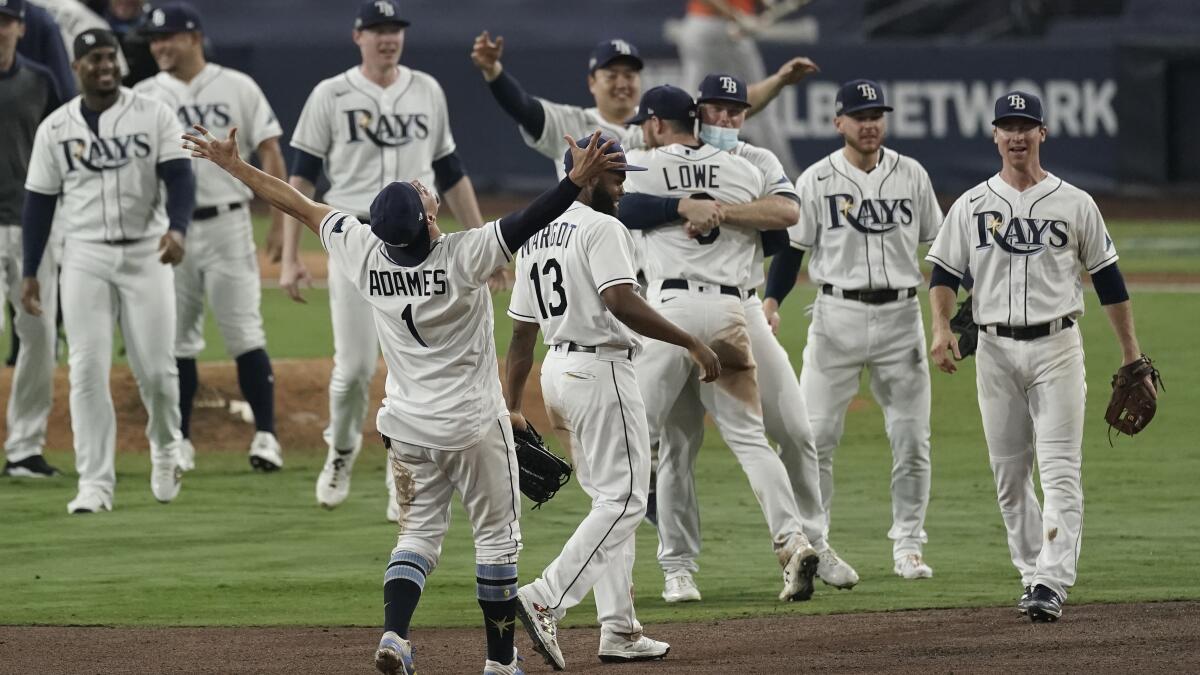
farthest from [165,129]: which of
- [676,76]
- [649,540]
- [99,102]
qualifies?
[676,76]

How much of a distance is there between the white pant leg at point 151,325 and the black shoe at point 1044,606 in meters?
4.48

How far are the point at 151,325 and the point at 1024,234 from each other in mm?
4284

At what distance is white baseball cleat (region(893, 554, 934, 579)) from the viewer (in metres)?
7.81

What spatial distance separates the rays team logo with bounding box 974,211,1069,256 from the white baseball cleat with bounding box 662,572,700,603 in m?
1.71

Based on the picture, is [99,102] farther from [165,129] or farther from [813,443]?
[813,443]

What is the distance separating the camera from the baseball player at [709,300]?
7262 millimetres

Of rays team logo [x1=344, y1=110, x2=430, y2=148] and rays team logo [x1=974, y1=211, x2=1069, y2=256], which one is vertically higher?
rays team logo [x1=344, y1=110, x2=430, y2=148]

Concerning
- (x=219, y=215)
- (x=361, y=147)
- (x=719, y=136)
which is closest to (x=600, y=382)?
(x=719, y=136)

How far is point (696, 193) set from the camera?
752 centimetres

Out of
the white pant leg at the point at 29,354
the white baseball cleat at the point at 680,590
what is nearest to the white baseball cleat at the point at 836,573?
the white baseball cleat at the point at 680,590

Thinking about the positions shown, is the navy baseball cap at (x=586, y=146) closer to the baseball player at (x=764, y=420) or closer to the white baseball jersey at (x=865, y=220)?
the baseball player at (x=764, y=420)

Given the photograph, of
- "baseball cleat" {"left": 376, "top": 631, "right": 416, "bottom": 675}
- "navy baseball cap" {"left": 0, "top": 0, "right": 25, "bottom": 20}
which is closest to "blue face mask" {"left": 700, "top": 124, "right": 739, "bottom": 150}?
"baseball cleat" {"left": 376, "top": 631, "right": 416, "bottom": 675}

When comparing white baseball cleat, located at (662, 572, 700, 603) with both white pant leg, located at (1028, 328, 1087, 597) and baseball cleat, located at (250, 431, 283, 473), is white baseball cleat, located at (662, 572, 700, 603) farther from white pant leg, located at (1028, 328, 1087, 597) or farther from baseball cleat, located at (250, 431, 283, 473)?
baseball cleat, located at (250, 431, 283, 473)

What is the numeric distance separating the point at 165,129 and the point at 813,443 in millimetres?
3609
